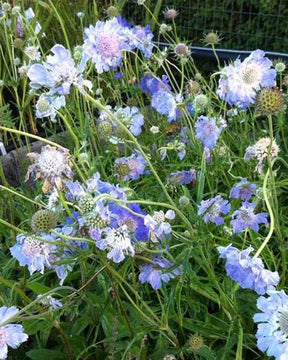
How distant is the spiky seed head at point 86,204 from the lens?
3.14 feet

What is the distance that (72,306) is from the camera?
1238 mm

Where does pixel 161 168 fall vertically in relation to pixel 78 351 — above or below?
above

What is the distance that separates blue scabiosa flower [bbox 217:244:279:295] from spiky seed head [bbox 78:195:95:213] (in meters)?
0.23

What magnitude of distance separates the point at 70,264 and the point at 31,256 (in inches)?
4.9

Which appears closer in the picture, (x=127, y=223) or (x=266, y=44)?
(x=127, y=223)

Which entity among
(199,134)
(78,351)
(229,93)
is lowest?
(78,351)

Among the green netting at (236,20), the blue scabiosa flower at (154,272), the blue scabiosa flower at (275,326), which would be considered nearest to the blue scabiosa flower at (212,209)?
the blue scabiosa flower at (154,272)

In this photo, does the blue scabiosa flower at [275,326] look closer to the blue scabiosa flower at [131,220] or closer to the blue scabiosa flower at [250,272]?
the blue scabiosa flower at [250,272]

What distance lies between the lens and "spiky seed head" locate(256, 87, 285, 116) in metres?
1.00

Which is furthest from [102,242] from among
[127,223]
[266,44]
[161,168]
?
[266,44]

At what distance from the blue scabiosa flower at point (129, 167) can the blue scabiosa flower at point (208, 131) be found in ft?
0.52

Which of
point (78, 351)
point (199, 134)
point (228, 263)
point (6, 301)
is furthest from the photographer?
point (199, 134)

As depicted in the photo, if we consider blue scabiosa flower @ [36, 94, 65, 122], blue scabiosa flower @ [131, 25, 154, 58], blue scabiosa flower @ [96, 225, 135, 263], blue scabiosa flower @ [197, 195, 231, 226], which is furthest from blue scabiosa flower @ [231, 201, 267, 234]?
blue scabiosa flower @ [131, 25, 154, 58]

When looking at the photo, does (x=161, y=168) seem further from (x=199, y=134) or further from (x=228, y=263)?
(x=228, y=263)
